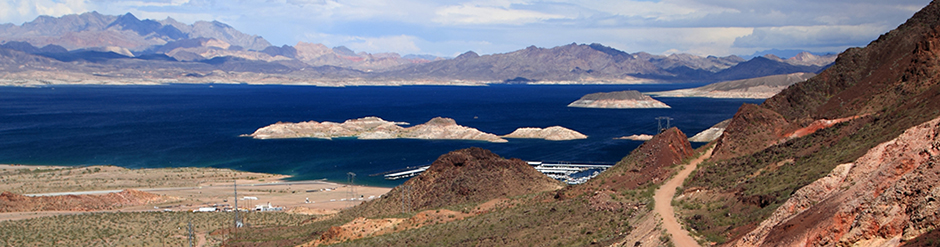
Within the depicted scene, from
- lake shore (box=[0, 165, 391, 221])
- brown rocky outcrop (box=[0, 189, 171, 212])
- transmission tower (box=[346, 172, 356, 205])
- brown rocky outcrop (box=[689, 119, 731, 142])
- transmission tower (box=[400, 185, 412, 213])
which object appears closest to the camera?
transmission tower (box=[400, 185, 412, 213])

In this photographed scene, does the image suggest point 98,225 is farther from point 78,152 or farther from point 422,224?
point 78,152

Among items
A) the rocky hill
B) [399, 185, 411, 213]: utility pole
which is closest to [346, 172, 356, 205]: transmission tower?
[399, 185, 411, 213]: utility pole

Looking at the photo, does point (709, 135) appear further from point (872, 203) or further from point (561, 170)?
point (872, 203)

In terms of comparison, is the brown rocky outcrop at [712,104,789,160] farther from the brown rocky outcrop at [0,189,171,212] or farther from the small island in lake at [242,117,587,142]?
the small island in lake at [242,117,587,142]

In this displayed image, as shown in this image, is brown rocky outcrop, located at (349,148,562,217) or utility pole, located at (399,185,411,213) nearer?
utility pole, located at (399,185,411,213)

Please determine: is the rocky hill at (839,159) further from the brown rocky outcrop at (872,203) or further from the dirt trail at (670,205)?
the dirt trail at (670,205)

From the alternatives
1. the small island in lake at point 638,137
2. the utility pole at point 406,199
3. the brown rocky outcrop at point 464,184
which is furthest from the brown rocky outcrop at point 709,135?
the utility pole at point 406,199

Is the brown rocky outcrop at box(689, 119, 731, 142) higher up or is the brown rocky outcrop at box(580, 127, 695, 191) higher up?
the brown rocky outcrop at box(580, 127, 695, 191)
